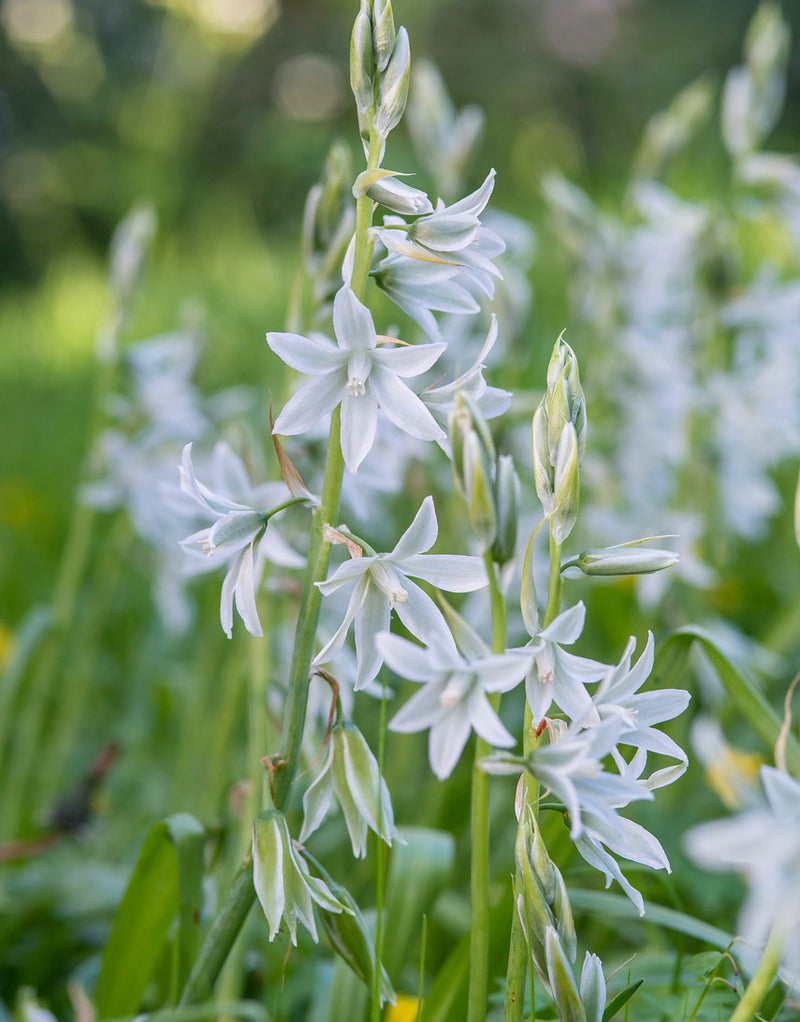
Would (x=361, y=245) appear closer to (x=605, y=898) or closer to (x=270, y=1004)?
(x=605, y=898)

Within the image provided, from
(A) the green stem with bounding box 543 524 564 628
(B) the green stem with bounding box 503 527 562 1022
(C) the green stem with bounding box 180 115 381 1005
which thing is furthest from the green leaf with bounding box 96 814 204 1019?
(A) the green stem with bounding box 543 524 564 628

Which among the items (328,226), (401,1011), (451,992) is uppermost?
(328,226)

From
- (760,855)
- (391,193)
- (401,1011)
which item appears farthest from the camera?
(401,1011)

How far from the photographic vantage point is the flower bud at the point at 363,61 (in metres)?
1.03

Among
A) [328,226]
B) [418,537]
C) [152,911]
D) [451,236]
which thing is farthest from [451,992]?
[328,226]

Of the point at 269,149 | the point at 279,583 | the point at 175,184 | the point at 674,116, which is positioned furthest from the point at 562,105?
the point at 279,583

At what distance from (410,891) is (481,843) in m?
0.64

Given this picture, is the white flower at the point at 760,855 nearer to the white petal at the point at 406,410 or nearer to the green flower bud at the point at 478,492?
the green flower bud at the point at 478,492

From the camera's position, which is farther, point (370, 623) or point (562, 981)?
point (370, 623)

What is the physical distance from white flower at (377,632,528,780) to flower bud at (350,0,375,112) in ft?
1.88

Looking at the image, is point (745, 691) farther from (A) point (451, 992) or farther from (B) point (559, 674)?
(A) point (451, 992)

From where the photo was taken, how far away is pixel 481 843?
88 centimetres

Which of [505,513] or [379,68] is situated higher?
[379,68]

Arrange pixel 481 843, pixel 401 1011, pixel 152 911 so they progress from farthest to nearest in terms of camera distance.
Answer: pixel 401 1011 < pixel 152 911 < pixel 481 843
